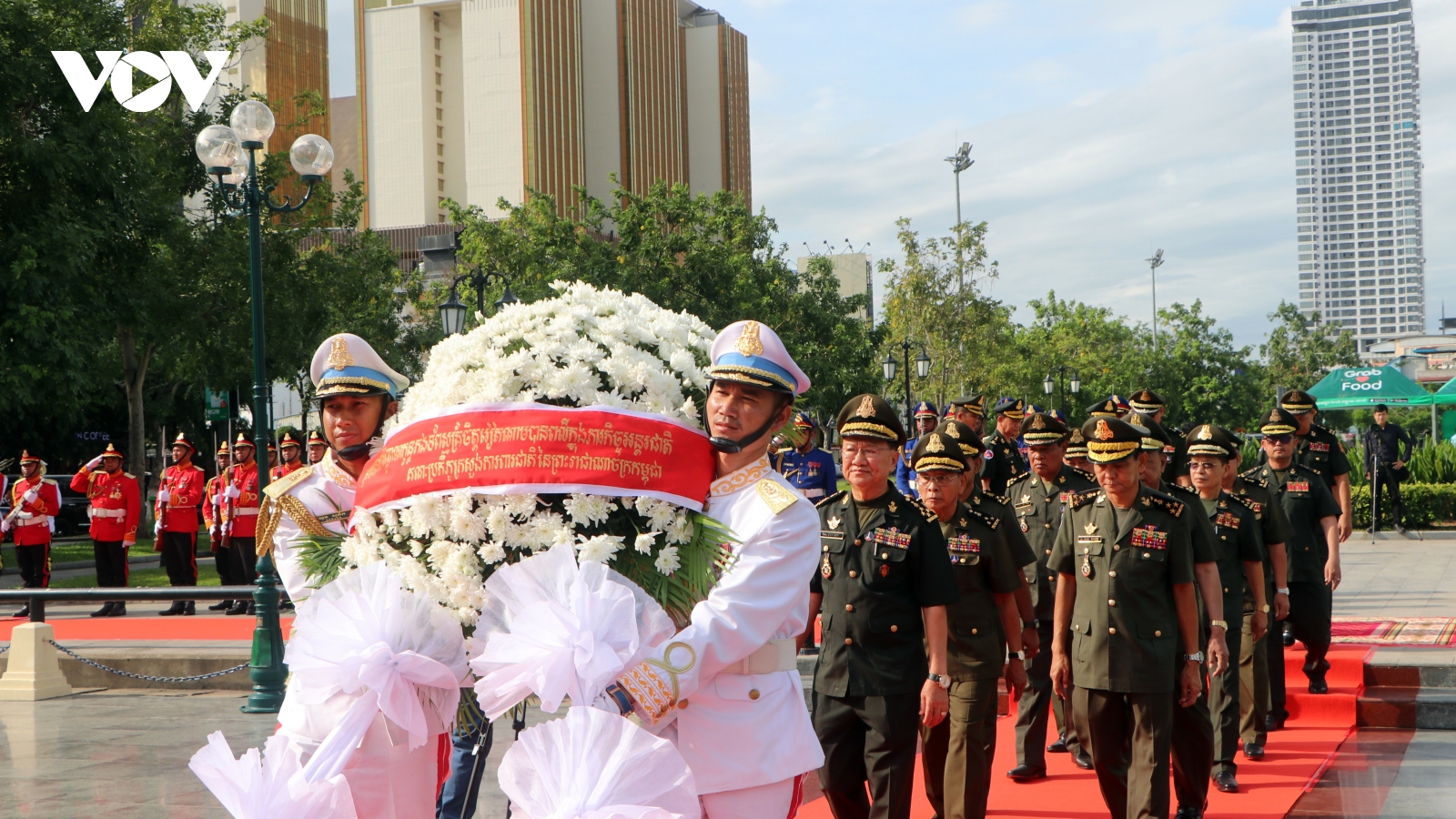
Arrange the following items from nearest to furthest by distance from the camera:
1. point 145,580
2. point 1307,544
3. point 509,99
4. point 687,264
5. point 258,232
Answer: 1. point 1307,544
2. point 258,232
3. point 145,580
4. point 687,264
5. point 509,99

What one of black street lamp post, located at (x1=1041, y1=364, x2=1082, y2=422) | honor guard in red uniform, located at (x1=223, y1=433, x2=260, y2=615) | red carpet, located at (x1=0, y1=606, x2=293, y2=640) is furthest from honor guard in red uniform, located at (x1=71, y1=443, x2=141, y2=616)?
black street lamp post, located at (x1=1041, y1=364, x2=1082, y2=422)

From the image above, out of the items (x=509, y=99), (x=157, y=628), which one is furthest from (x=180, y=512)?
(x=509, y=99)

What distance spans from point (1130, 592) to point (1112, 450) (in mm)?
630

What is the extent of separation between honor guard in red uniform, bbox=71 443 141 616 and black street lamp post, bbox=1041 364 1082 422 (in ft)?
108

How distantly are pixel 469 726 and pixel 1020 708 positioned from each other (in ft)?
14.9

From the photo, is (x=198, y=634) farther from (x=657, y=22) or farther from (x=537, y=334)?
(x=657, y=22)

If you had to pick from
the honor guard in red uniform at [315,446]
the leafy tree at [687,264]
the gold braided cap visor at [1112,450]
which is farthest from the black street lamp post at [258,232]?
the leafy tree at [687,264]

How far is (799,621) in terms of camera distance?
10.6 ft

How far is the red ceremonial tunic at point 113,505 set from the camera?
1492cm

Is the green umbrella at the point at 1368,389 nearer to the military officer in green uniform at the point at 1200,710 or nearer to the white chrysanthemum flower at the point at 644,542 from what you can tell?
the military officer in green uniform at the point at 1200,710

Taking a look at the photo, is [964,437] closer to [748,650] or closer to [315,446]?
[748,650]

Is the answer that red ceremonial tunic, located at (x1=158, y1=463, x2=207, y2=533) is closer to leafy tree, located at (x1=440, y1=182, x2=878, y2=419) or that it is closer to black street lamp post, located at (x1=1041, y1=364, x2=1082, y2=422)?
leafy tree, located at (x1=440, y1=182, x2=878, y2=419)

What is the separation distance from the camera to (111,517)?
14.9 metres

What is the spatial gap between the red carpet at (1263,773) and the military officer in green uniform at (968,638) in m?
0.68
